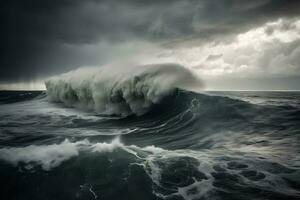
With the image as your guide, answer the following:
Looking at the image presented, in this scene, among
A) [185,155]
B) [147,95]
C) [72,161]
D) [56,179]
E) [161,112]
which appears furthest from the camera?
[147,95]

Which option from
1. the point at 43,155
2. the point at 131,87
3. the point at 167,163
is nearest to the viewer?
the point at 167,163

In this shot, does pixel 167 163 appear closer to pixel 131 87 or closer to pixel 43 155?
pixel 43 155

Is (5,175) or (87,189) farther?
(5,175)

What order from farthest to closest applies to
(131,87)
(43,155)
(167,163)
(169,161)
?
(131,87) → (43,155) → (169,161) → (167,163)

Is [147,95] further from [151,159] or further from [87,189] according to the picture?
[87,189]

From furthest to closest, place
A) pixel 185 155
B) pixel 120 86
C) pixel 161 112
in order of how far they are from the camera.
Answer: pixel 120 86, pixel 161 112, pixel 185 155

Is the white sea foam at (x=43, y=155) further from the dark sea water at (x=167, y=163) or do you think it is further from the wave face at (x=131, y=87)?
the wave face at (x=131, y=87)

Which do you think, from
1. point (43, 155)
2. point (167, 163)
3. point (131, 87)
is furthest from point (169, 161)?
point (131, 87)

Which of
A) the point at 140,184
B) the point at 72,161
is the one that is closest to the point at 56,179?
the point at 72,161

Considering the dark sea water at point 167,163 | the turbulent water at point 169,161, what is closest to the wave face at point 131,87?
the turbulent water at point 169,161
